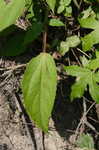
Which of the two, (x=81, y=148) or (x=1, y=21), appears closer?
(x=1, y=21)

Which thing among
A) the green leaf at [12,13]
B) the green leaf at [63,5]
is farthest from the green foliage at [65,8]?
the green leaf at [12,13]

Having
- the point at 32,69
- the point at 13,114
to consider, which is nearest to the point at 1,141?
the point at 13,114

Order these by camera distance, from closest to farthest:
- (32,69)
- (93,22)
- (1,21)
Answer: (1,21) → (32,69) → (93,22)

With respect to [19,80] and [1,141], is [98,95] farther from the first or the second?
[1,141]

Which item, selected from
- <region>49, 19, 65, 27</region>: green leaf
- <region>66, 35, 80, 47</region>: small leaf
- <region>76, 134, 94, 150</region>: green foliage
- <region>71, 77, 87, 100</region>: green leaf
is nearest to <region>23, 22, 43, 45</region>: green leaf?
<region>49, 19, 65, 27</region>: green leaf

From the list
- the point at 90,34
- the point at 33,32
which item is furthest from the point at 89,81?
the point at 33,32

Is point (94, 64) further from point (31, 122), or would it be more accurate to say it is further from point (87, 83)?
point (31, 122)
